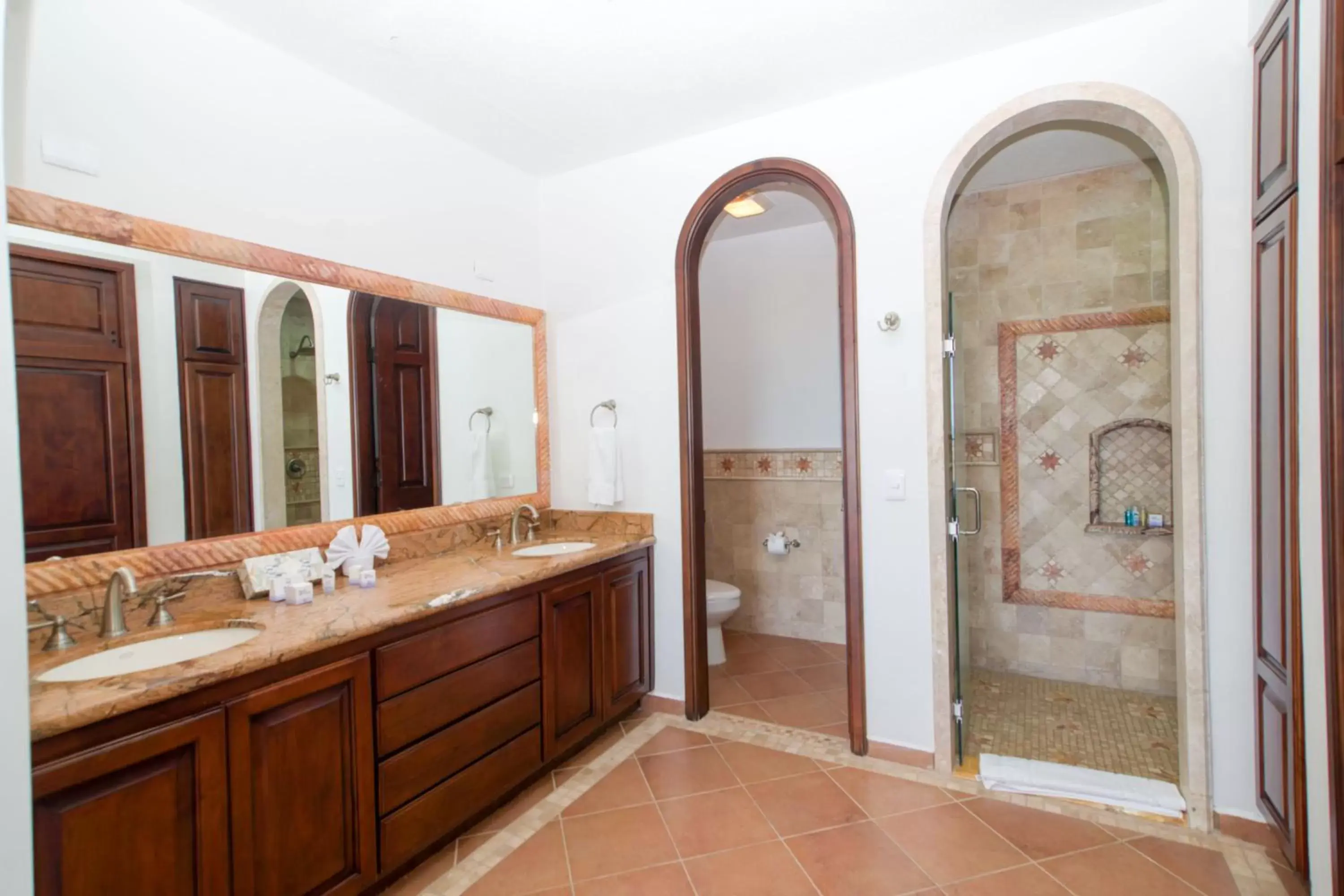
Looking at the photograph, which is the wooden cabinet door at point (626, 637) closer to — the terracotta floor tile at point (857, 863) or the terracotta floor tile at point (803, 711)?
the terracotta floor tile at point (803, 711)

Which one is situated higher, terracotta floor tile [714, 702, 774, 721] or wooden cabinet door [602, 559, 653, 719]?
wooden cabinet door [602, 559, 653, 719]

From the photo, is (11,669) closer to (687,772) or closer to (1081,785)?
(687,772)

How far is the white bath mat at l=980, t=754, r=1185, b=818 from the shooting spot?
2.27 meters

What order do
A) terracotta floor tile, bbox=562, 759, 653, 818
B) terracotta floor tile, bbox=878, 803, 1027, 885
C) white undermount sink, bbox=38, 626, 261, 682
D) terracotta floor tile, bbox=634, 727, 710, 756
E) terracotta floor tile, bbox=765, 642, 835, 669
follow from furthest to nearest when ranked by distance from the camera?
terracotta floor tile, bbox=765, 642, 835, 669, terracotta floor tile, bbox=634, 727, 710, 756, terracotta floor tile, bbox=562, 759, 653, 818, terracotta floor tile, bbox=878, 803, 1027, 885, white undermount sink, bbox=38, 626, 261, 682

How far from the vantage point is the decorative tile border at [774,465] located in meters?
4.07

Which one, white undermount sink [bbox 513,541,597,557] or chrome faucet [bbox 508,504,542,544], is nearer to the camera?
white undermount sink [bbox 513,541,597,557]

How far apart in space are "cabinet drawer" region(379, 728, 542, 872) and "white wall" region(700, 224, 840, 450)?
2343mm

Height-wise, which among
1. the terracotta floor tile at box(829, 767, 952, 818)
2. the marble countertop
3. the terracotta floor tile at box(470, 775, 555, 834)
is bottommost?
the terracotta floor tile at box(829, 767, 952, 818)

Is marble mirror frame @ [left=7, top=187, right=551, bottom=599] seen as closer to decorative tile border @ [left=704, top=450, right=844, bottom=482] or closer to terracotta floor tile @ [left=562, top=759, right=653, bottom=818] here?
terracotta floor tile @ [left=562, top=759, right=653, bottom=818]

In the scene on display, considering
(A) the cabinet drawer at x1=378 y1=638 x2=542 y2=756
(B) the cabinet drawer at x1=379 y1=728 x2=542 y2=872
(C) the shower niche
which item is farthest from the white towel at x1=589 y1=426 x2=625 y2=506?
(C) the shower niche

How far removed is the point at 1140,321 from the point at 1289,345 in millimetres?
1662

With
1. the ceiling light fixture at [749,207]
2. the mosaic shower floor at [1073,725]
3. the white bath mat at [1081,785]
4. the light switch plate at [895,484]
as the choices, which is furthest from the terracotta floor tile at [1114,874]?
the ceiling light fixture at [749,207]

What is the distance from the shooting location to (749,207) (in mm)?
3805

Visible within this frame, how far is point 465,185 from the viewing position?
117 inches
